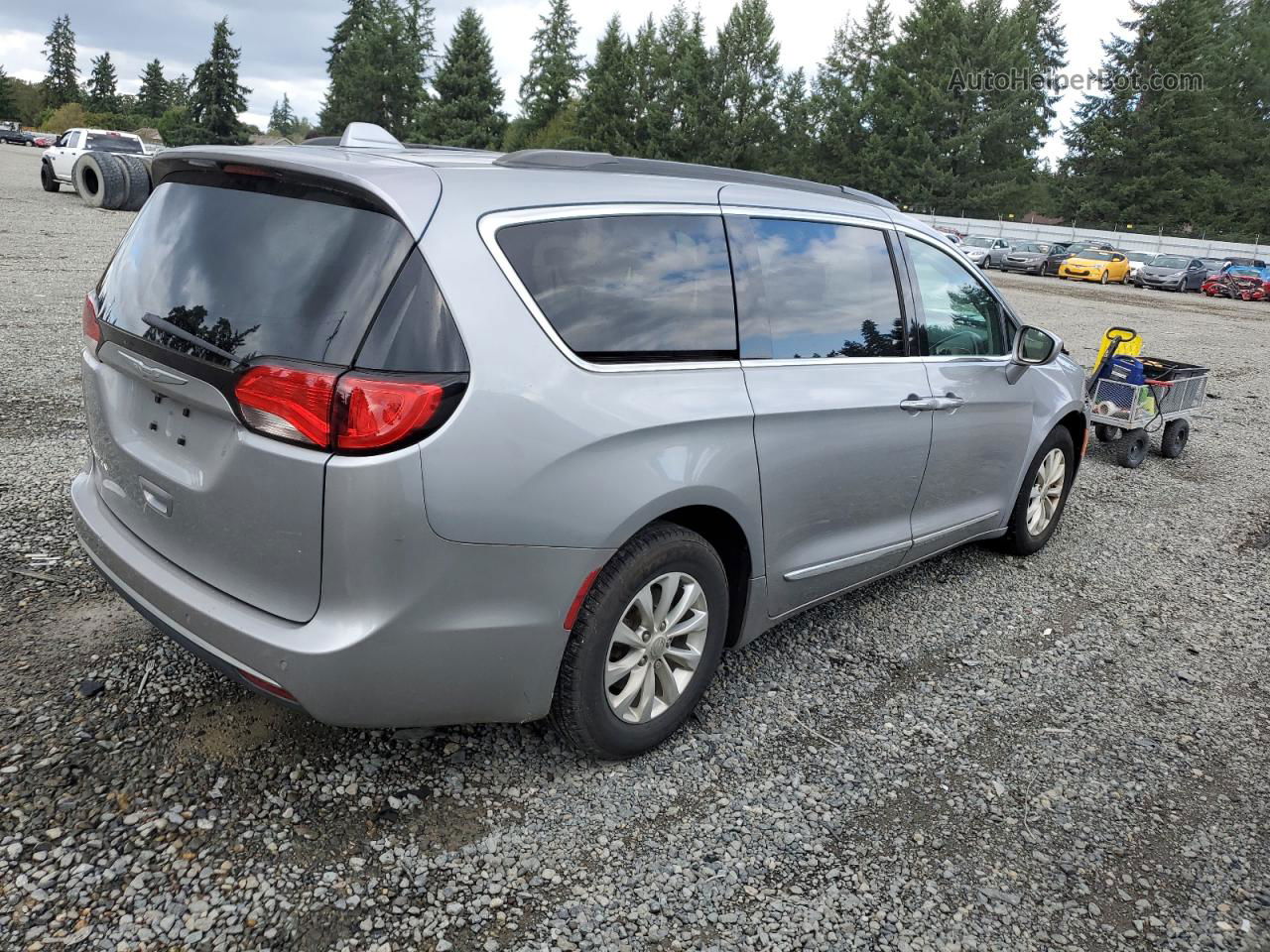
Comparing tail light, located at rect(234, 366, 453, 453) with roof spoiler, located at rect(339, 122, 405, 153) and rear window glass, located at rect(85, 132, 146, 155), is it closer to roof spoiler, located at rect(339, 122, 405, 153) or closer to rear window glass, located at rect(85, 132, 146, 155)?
roof spoiler, located at rect(339, 122, 405, 153)

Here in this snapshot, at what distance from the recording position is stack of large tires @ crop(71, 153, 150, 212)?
71.7ft

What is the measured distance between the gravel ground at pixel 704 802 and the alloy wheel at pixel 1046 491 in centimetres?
89

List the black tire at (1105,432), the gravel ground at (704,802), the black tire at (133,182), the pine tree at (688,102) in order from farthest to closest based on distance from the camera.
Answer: the pine tree at (688,102), the black tire at (133,182), the black tire at (1105,432), the gravel ground at (704,802)

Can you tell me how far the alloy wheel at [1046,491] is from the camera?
521 centimetres

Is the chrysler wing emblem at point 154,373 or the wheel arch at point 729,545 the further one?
the wheel arch at point 729,545

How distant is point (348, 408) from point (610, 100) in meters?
69.4

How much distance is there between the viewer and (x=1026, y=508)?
5121 millimetres

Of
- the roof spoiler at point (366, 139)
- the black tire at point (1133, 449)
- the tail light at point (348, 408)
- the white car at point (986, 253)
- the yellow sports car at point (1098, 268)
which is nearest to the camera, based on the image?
the tail light at point (348, 408)

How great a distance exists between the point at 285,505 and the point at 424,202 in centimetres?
83

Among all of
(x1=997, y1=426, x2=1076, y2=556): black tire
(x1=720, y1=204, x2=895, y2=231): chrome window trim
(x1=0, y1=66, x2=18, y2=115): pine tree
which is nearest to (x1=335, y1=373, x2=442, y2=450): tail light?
(x1=720, y1=204, x2=895, y2=231): chrome window trim

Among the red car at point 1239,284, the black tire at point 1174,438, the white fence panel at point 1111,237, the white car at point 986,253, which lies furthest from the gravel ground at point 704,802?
the white fence panel at point 1111,237

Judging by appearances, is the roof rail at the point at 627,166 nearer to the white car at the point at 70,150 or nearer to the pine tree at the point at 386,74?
the white car at the point at 70,150

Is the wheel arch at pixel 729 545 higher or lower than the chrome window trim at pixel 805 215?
lower

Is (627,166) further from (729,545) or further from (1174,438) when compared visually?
(1174,438)
